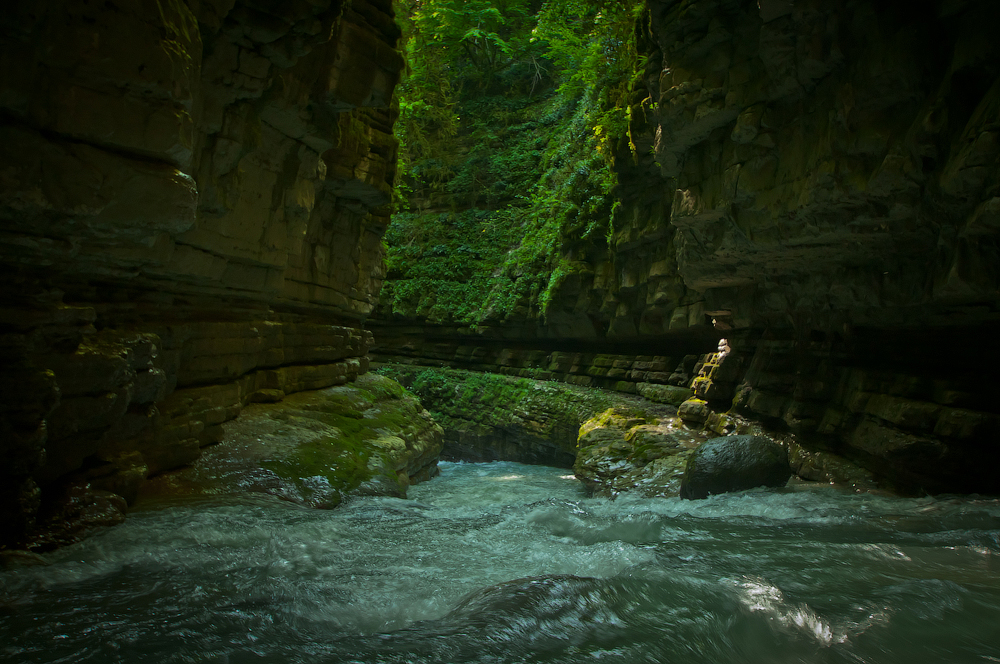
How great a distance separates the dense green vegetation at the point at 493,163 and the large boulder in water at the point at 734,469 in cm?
916

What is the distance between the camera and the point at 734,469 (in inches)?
300

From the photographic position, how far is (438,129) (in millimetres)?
25000

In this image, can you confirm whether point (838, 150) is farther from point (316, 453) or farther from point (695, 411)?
point (316, 453)

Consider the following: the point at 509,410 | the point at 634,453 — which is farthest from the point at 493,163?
the point at 634,453

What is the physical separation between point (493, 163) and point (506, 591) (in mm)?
22710

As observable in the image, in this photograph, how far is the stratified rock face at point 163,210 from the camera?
3.40 metres

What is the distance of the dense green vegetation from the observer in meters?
17.5

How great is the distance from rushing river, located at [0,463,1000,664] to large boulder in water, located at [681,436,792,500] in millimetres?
2044

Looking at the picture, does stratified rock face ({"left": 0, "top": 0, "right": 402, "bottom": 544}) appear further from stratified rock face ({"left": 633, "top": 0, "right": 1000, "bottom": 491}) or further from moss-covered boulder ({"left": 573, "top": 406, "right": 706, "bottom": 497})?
moss-covered boulder ({"left": 573, "top": 406, "right": 706, "bottom": 497})

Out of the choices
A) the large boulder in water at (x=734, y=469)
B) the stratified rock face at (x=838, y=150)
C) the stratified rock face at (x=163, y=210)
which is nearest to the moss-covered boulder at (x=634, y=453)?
the large boulder in water at (x=734, y=469)

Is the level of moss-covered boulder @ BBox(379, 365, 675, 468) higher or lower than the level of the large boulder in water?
lower

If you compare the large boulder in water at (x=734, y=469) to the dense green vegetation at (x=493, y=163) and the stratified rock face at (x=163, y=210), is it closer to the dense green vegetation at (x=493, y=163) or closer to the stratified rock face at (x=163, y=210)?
the stratified rock face at (x=163, y=210)

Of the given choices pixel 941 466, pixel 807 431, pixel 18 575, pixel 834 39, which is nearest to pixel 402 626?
pixel 18 575

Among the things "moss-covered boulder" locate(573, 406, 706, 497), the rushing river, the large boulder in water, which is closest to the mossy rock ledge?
the rushing river
